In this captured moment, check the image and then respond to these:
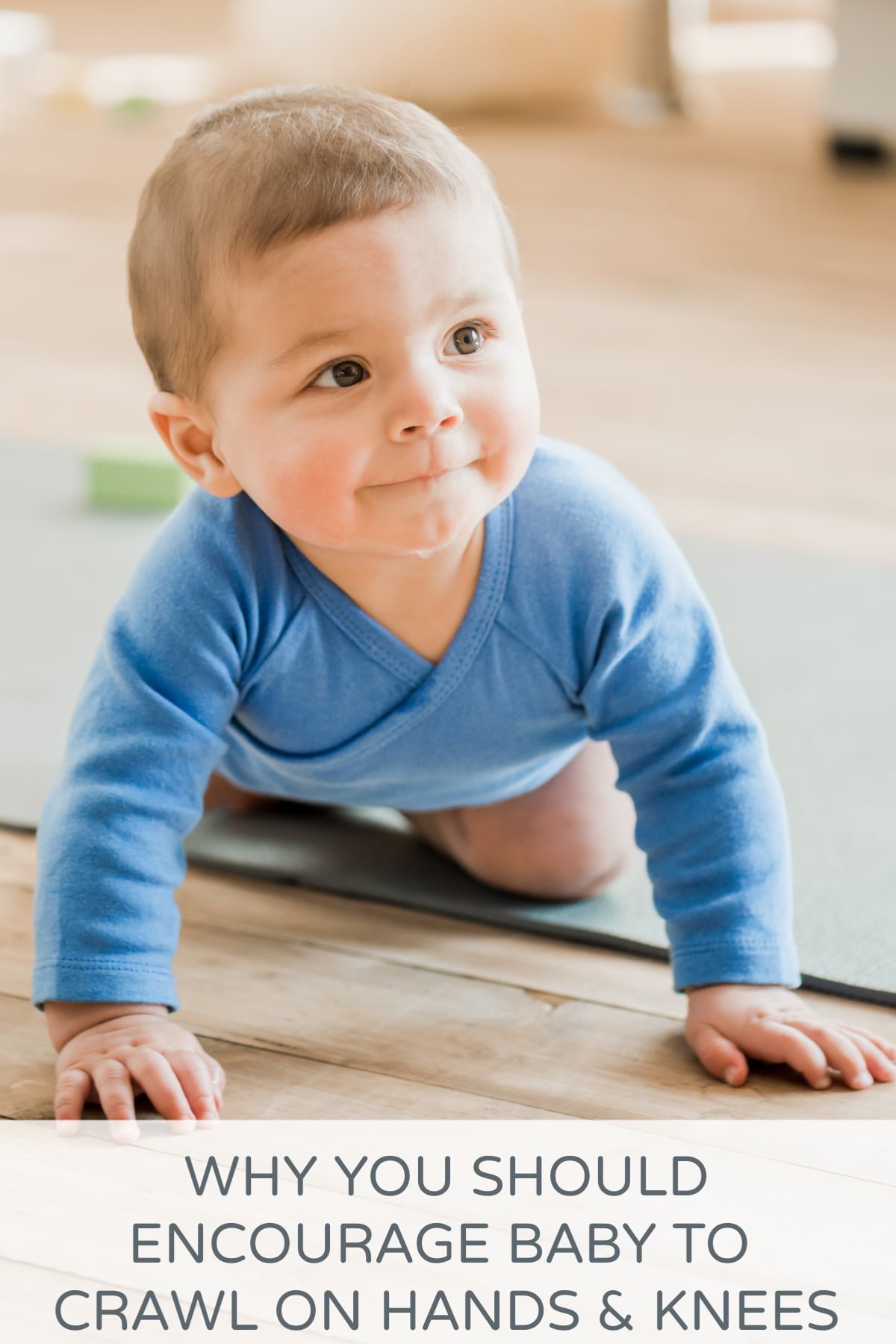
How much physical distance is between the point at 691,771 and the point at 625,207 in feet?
6.75

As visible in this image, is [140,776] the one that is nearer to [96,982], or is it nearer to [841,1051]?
[96,982]

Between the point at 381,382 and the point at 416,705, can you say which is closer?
the point at 381,382

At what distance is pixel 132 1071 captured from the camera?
2.78 ft

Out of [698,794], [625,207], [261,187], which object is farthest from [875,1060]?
[625,207]

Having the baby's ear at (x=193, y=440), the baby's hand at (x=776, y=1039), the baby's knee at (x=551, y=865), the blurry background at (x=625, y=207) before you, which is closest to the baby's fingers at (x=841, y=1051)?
the baby's hand at (x=776, y=1039)

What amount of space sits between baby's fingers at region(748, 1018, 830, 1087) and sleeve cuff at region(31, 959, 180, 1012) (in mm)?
304

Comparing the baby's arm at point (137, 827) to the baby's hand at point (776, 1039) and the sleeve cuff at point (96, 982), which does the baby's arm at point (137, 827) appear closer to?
the sleeve cuff at point (96, 982)

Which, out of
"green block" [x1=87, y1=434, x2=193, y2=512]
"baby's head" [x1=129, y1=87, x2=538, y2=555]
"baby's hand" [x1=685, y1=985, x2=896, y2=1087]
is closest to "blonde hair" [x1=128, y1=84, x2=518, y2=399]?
"baby's head" [x1=129, y1=87, x2=538, y2=555]

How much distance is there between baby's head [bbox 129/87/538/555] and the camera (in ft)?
2.58

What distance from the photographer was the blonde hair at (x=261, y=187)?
79 centimetres

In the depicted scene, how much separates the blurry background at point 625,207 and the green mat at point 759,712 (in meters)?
0.17

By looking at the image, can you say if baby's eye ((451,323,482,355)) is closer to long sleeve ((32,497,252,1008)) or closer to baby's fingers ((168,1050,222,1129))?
long sleeve ((32,497,252,1008))
